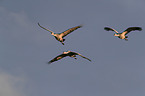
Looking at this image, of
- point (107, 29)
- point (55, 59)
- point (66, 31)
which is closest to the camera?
point (66, 31)

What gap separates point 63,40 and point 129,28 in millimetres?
13969

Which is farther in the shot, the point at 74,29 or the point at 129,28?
the point at 129,28

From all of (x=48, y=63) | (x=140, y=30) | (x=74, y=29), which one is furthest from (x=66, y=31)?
(x=140, y=30)

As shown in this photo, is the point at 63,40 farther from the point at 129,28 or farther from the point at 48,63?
the point at 129,28

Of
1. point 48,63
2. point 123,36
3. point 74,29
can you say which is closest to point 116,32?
point 123,36

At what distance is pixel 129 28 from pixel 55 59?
16.1 meters

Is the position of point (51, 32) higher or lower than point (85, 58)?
higher

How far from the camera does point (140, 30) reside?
50.3 metres

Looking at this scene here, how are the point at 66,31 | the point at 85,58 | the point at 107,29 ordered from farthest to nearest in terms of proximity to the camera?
the point at 107,29
the point at 66,31
the point at 85,58

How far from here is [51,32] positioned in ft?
158

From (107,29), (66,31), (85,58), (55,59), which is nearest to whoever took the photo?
(85,58)

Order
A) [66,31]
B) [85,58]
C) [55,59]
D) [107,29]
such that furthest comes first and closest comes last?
[107,29] < [55,59] < [66,31] < [85,58]

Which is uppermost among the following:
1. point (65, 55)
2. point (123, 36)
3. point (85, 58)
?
point (123, 36)

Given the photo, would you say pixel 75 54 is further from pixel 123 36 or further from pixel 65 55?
pixel 123 36
